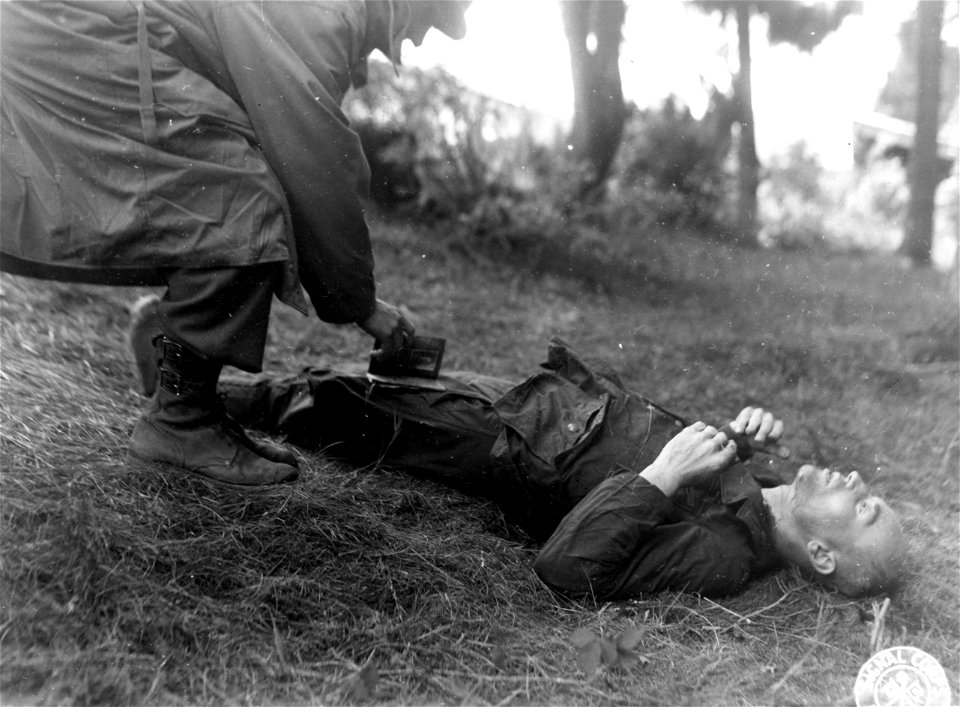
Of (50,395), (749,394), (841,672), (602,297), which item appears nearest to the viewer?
(841,672)

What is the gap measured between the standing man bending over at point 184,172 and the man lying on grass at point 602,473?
482mm

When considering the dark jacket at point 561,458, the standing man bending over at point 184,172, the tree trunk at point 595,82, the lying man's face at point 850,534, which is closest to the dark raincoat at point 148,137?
the standing man bending over at point 184,172

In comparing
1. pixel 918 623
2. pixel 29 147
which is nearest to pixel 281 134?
pixel 29 147

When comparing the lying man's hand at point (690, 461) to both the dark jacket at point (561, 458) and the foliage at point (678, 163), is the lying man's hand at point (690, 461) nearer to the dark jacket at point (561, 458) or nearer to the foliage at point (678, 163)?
the dark jacket at point (561, 458)

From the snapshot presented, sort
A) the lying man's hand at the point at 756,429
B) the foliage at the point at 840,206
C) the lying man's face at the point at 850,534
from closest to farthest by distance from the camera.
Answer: the lying man's face at the point at 850,534 < the lying man's hand at the point at 756,429 < the foliage at the point at 840,206

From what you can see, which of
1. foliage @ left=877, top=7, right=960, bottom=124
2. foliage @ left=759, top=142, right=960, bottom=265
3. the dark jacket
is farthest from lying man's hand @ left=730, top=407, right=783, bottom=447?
foliage @ left=759, top=142, right=960, bottom=265

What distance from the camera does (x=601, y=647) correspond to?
1880 mm

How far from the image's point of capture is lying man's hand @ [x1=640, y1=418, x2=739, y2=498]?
2.28 meters

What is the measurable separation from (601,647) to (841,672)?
626 mm

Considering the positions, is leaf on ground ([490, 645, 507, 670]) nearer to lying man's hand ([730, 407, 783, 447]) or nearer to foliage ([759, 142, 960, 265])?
lying man's hand ([730, 407, 783, 447])

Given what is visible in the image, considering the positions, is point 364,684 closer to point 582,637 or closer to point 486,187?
point 582,637

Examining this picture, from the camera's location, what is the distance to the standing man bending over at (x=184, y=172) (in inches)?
83.7

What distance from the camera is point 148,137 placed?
2.12 metres

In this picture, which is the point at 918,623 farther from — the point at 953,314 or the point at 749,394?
the point at 953,314
